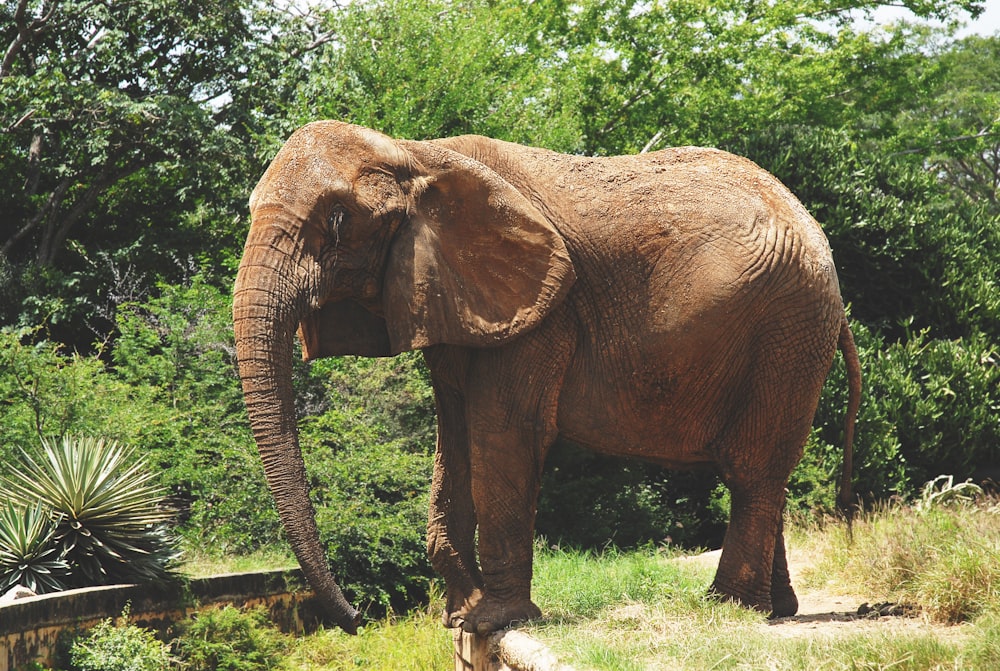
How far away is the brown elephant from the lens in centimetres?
628

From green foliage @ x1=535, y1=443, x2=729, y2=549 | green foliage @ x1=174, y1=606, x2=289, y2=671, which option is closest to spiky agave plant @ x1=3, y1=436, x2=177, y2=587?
green foliage @ x1=174, y1=606, x2=289, y2=671

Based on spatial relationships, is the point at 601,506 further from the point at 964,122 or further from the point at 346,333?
the point at 964,122

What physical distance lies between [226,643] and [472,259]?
469 centimetres

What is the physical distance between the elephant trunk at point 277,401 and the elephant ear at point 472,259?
80 cm

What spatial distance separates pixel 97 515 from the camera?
9344mm

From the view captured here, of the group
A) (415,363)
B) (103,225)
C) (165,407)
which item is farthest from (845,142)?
(103,225)

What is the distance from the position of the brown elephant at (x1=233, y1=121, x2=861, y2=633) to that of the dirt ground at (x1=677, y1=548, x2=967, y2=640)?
43 centimetres

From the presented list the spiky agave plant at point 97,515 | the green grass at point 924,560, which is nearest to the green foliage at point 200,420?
the spiky agave plant at point 97,515

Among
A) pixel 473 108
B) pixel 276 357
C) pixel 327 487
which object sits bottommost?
pixel 327 487

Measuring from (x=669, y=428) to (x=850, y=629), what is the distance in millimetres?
1543

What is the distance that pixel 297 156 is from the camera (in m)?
6.02

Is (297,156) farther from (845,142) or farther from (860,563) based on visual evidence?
(845,142)

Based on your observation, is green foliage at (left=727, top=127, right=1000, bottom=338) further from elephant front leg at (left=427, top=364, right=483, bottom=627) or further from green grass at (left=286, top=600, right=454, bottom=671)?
elephant front leg at (left=427, top=364, right=483, bottom=627)

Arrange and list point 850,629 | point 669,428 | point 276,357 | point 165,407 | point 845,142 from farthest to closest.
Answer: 1. point 845,142
2. point 165,407
3. point 669,428
4. point 850,629
5. point 276,357
